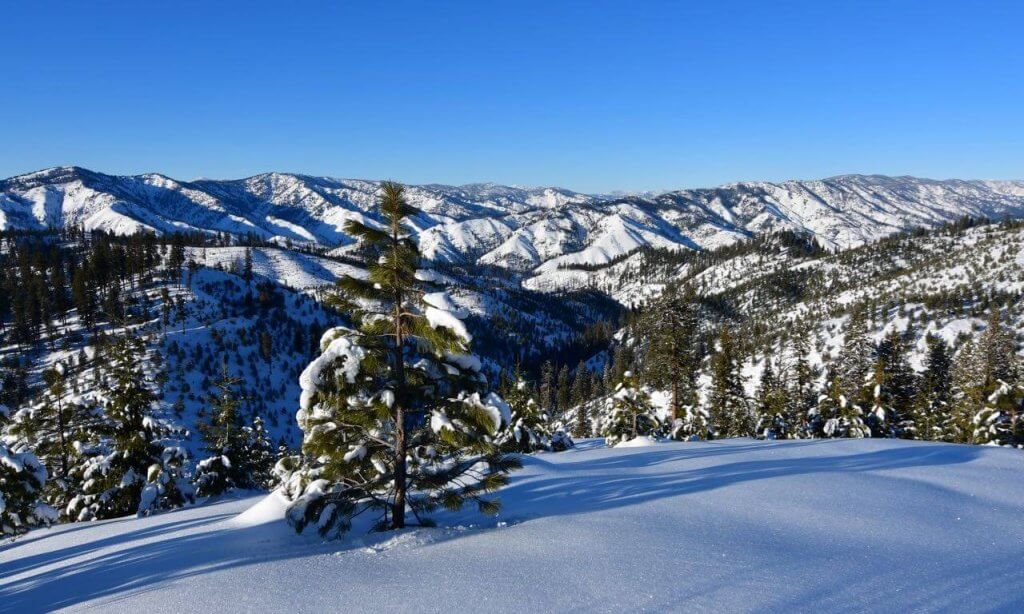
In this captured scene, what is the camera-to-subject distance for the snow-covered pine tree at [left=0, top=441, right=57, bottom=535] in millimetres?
14305

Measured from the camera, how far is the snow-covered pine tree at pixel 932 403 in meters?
36.7

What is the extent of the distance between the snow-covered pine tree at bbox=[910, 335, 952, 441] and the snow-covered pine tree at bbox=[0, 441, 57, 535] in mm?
45305

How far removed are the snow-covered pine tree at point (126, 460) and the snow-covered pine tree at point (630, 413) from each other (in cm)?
2207

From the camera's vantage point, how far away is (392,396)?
8195mm

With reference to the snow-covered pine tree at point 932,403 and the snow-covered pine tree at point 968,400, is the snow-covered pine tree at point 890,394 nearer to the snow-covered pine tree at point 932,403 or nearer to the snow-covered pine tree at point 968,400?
the snow-covered pine tree at point 932,403

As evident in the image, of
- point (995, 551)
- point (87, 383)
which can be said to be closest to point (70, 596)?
point (995, 551)

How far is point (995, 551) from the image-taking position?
6750mm

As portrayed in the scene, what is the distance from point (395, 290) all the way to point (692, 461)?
10463 mm

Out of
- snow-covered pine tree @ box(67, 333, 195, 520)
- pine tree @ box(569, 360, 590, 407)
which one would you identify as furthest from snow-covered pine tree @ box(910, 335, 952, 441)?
pine tree @ box(569, 360, 590, 407)

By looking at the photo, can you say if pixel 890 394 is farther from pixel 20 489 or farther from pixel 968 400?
pixel 20 489

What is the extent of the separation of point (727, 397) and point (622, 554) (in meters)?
35.8

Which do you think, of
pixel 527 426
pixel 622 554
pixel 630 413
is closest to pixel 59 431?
pixel 527 426

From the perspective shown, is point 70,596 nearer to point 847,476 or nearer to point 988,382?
point 847,476

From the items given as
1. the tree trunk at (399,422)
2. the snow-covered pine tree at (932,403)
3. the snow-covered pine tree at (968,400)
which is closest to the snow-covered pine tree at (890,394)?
the snow-covered pine tree at (932,403)
